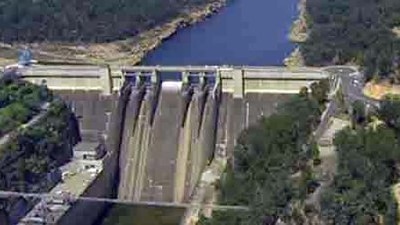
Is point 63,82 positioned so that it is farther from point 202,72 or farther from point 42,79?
point 202,72

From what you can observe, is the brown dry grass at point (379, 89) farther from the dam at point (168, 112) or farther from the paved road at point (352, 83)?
the dam at point (168, 112)

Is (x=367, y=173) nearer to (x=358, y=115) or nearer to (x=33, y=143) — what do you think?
(x=358, y=115)

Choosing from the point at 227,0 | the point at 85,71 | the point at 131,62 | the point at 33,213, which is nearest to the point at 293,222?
the point at 33,213

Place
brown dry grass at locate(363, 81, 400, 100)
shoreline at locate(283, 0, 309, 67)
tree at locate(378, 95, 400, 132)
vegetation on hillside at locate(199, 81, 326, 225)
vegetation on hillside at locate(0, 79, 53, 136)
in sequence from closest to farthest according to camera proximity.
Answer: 1. vegetation on hillside at locate(199, 81, 326, 225)
2. tree at locate(378, 95, 400, 132)
3. vegetation on hillside at locate(0, 79, 53, 136)
4. brown dry grass at locate(363, 81, 400, 100)
5. shoreline at locate(283, 0, 309, 67)

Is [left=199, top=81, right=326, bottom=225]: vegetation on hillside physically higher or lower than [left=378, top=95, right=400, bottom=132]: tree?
lower

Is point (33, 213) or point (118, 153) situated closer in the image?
point (33, 213)

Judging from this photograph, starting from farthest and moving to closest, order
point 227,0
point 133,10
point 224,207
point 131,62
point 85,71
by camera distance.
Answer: point 227,0 < point 133,10 < point 131,62 < point 85,71 < point 224,207

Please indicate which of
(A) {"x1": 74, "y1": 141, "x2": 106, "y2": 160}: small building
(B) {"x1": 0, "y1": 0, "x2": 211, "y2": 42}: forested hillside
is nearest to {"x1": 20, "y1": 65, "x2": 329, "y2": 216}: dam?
→ (A) {"x1": 74, "y1": 141, "x2": 106, "y2": 160}: small building

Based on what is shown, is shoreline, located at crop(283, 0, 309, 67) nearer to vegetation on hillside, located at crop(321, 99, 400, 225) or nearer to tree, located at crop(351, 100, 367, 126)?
tree, located at crop(351, 100, 367, 126)
